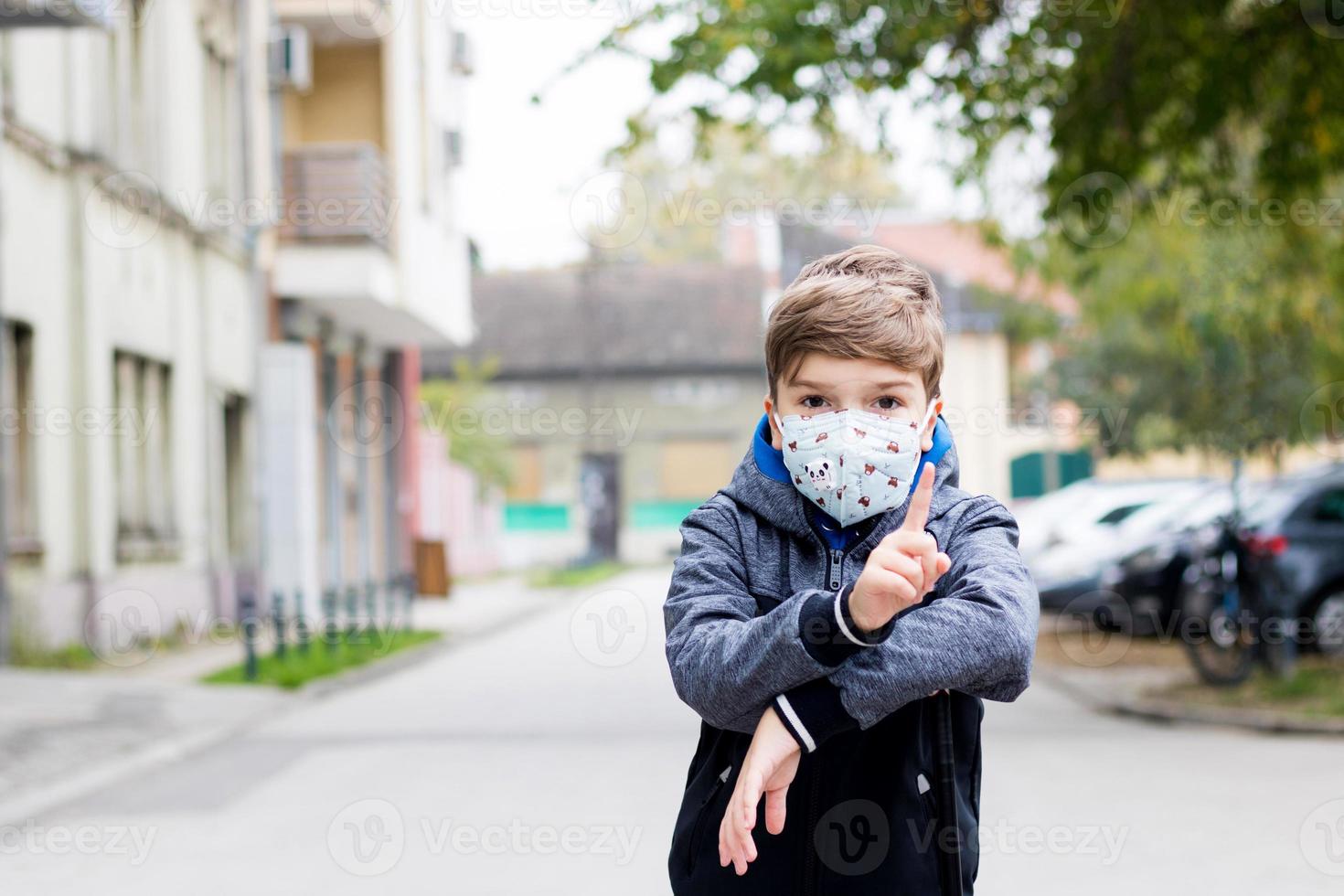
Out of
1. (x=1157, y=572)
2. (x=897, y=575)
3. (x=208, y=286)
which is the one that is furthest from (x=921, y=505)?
(x=208, y=286)

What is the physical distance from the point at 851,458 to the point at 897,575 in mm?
249

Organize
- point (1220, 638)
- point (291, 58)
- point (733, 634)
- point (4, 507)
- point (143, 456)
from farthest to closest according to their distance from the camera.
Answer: point (291, 58) → point (143, 456) → point (4, 507) → point (1220, 638) → point (733, 634)

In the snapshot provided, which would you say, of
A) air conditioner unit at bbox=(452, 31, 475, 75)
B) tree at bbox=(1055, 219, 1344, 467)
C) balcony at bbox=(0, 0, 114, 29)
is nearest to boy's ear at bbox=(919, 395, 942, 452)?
balcony at bbox=(0, 0, 114, 29)

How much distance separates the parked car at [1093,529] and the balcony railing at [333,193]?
9.42 meters

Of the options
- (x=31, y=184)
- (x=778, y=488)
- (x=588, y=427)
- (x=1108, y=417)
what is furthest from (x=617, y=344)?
(x=778, y=488)

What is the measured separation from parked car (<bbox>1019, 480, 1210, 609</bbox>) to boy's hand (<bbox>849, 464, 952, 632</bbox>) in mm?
16958

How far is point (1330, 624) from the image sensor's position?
14.6 meters

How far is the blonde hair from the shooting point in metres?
2.53

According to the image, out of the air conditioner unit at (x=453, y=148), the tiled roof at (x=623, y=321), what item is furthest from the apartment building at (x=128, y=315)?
the tiled roof at (x=623, y=321)

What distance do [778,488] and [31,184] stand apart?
14476mm

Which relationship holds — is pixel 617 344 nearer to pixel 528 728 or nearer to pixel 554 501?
pixel 554 501

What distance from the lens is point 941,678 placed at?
242 cm

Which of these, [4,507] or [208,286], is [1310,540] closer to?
[4,507]

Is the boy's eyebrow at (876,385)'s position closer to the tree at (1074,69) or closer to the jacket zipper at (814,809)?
the jacket zipper at (814,809)
